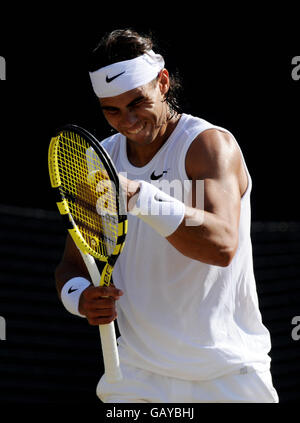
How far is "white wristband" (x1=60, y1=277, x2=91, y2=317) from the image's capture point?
3.27 meters

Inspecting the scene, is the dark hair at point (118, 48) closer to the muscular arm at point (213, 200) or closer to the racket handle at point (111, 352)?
the muscular arm at point (213, 200)

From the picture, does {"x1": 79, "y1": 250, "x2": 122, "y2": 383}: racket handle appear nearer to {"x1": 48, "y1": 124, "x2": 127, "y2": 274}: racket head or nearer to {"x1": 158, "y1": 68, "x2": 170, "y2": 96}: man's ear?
{"x1": 48, "y1": 124, "x2": 127, "y2": 274}: racket head

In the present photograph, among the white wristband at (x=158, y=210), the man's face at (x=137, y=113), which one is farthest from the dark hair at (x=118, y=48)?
the white wristband at (x=158, y=210)

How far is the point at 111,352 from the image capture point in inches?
121

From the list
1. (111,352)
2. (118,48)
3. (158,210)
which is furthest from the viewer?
(118,48)

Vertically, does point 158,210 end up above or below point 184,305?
above

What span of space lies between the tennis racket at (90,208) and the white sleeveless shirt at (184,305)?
134 millimetres

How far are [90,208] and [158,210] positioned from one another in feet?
1.70

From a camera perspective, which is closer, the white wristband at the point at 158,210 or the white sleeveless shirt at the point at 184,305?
the white wristband at the point at 158,210

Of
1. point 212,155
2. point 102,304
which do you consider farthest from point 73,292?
point 212,155

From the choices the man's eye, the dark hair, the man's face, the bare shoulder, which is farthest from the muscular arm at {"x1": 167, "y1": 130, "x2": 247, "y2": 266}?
the dark hair

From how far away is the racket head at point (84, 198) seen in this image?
3172mm

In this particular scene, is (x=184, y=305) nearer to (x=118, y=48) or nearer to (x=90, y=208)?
(x=90, y=208)

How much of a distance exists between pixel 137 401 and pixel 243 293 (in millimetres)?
522
